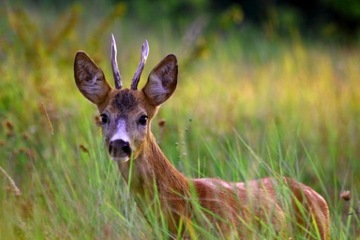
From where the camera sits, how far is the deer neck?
6.00m

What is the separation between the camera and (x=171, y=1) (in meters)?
19.6

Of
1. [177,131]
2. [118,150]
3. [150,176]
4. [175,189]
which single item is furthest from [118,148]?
[177,131]

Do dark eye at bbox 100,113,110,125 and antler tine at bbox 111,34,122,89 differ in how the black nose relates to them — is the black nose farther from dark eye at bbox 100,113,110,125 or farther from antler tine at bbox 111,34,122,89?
antler tine at bbox 111,34,122,89

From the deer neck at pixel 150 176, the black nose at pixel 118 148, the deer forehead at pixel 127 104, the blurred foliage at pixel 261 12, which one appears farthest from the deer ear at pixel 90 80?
the blurred foliage at pixel 261 12

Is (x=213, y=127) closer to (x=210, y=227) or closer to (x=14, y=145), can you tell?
(x=14, y=145)

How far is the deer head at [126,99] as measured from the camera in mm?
5879

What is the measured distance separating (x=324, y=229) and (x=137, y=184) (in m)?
1.12

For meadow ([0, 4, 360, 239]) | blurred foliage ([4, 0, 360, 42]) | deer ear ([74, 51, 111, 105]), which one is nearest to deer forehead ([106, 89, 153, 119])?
deer ear ([74, 51, 111, 105])

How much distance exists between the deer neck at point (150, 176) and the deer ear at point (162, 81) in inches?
12.0

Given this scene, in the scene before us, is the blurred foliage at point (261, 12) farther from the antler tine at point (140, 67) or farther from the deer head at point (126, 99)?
→ the antler tine at point (140, 67)

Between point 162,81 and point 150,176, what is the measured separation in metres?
0.62

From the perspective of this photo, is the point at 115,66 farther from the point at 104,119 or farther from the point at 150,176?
the point at 150,176

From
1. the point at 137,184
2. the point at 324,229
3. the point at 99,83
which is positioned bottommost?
the point at 324,229

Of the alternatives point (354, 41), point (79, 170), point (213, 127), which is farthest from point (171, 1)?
point (79, 170)
